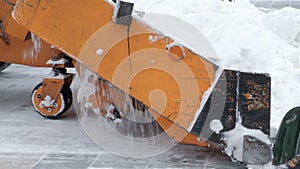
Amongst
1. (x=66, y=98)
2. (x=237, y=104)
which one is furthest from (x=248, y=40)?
(x=66, y=98)

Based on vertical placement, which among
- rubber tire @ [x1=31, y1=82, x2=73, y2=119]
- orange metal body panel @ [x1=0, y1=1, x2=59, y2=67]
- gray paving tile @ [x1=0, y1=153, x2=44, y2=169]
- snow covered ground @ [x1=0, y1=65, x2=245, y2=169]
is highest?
orange metal body panel @ [x1=0, y1=1, x2=59, y2=67]

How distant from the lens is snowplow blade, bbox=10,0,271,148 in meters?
3.88

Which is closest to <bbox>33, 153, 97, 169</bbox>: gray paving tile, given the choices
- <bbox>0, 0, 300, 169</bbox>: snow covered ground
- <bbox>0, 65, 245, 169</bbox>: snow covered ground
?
<bbox>0, 65, 245, 169</bbox>: snow covered ground

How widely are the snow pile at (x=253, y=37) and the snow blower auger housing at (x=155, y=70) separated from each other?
18cm

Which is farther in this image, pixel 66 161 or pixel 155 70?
pixel 66 161

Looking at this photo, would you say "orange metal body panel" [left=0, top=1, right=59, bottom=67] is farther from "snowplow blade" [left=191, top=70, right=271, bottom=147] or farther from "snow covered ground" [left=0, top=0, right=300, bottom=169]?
"snowplow blade" [left=191, top=70, right=271, bottom=147]

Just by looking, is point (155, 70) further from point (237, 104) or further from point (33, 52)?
point (33, 52)

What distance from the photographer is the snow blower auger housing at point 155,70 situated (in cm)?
388

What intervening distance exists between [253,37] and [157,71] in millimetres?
962

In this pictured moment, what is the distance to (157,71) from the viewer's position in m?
4.05

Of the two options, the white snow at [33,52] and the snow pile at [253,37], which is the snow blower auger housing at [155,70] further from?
the white snow at [33,52]

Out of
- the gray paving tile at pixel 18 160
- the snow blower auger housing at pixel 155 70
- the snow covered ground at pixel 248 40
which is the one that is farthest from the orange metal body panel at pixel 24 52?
the gray paving tile at pixel 18 160

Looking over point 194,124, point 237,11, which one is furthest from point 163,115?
point 237,11

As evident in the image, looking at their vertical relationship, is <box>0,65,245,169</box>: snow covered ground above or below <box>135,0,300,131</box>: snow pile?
below
